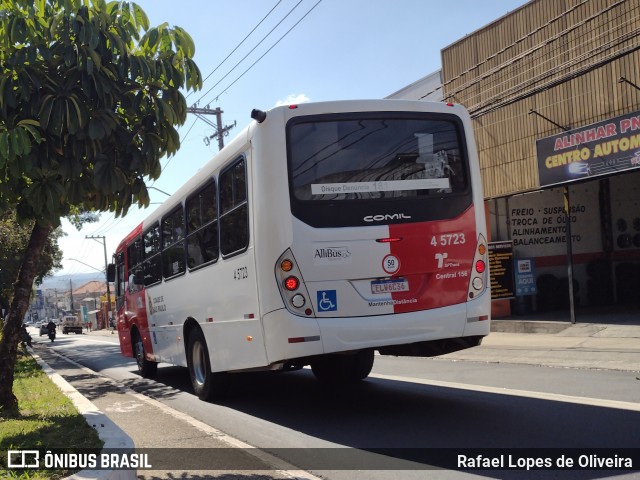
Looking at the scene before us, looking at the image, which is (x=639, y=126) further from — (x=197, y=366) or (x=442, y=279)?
(x=197, y=366)

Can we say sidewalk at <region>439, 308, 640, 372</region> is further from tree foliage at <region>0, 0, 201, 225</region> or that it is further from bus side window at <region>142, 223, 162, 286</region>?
tree foliage at <region>0, 0, 201, 225</region>

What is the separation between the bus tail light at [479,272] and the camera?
662cm

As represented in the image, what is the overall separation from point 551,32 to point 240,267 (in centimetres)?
1317

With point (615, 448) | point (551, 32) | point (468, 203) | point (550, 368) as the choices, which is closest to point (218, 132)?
point (551, 32)

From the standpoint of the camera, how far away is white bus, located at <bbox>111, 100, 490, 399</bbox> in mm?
6160

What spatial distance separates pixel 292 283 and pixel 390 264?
3.30ft

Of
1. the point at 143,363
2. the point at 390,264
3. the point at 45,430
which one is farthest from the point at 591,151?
→ the point at 45,430

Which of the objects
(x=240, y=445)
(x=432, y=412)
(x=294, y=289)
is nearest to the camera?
(x=294, y=289)

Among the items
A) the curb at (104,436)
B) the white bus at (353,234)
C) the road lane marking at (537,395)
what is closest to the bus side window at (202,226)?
the white bus at (353,234)

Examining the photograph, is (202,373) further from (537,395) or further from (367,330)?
(537,395)

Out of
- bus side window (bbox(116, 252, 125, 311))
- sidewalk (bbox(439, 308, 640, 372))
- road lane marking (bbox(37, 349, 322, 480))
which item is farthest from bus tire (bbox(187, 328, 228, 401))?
bus side window (bbox(116, 252, 125, 311))

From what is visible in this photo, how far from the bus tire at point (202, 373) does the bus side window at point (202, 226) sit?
1.07m

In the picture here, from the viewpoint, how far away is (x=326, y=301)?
6.14 m

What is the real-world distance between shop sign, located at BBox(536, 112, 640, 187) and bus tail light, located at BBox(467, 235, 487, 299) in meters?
8.36
